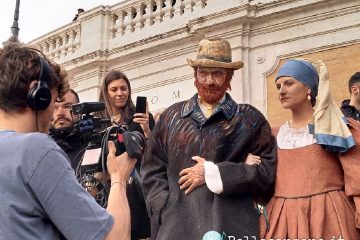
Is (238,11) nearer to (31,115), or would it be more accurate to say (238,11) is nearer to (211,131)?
(211,131)

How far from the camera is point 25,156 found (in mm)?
1394

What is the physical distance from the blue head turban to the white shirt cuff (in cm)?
77

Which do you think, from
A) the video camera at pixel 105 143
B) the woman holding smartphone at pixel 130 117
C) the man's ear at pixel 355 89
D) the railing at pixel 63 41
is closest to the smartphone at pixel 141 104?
the woman holding smartphone at pixel 130 117

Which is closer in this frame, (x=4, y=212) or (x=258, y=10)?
(x=4, y=212)

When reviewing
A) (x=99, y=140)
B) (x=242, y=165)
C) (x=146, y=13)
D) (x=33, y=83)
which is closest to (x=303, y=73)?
(x=242, y=165)

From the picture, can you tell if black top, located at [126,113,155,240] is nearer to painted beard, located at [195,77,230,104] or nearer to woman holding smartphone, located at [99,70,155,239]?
woman holding smartphone, located at [99,70,155,239]

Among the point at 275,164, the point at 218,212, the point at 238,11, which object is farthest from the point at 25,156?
the point at 238,11

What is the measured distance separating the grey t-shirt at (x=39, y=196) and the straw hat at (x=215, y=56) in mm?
1637

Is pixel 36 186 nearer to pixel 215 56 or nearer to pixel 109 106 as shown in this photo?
pixel 215 56

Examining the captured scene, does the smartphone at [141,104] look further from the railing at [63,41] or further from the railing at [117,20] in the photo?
the railing at [63,41]

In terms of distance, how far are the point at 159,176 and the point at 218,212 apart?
0.48 metres

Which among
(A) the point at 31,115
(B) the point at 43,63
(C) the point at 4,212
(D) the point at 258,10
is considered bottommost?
(C) the point at 4,212

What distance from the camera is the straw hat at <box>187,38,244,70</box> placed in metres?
2.91

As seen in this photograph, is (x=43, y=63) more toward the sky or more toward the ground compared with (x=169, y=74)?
more toward the ground
